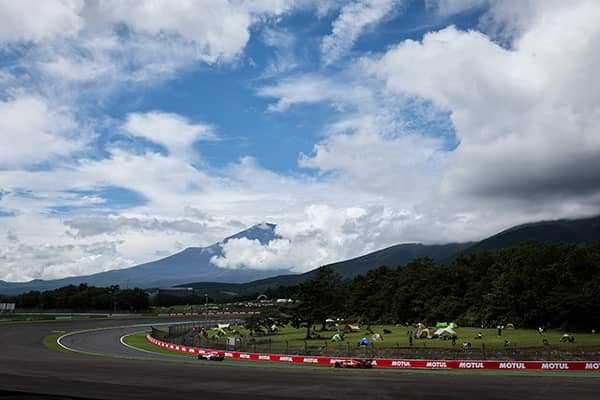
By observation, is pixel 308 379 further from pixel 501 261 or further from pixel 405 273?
pixel 405 273

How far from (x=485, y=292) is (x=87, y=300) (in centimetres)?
13266

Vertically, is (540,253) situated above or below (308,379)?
above

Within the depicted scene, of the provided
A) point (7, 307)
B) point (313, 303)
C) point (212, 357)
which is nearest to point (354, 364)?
point (212, 357)

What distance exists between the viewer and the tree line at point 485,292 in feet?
261

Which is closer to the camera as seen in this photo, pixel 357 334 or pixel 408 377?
pixel 408 377

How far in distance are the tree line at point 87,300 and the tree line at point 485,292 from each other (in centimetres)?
8527

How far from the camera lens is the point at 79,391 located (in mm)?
29328

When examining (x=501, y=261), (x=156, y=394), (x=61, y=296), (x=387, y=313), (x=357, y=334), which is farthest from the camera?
(x=61, y=296)

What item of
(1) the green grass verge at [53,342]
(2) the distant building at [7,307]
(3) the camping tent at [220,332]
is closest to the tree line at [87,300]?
(2) the distant building at [7,307]

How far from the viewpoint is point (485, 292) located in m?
104

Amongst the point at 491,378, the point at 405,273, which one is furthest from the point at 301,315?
the point at 405,273

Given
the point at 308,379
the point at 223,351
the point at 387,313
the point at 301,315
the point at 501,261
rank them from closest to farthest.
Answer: the point at 308,379 < the point at 223,351 < the point at 301,315 < the point at 501,261 < the point at 387,313

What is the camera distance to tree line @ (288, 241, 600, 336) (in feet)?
261

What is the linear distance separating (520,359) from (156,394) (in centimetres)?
3406
